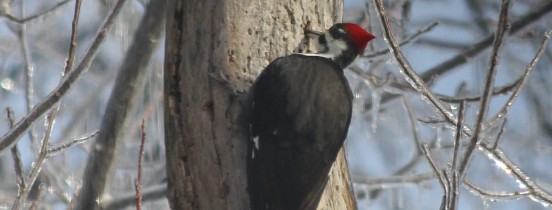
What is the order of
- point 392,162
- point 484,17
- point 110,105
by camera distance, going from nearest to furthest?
point 110,105 → point 484,17 → point 392,162

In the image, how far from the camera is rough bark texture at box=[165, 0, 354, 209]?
8.13ft

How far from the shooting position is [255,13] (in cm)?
266

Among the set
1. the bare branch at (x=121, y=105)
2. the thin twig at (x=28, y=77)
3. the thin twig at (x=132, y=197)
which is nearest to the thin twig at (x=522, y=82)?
the thin twig at (x=28, y=77)

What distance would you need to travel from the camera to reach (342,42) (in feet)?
9.25

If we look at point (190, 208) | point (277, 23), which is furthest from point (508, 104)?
point (190, 208)

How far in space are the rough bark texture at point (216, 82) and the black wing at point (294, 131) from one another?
0.06 meters

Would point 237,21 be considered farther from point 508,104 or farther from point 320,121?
point 508,104

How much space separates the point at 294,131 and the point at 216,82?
0.24 m

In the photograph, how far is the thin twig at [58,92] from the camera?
2.50 meters

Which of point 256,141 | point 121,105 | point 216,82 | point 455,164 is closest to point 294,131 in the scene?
point 256,141

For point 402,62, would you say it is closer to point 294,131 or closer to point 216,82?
point 294,131

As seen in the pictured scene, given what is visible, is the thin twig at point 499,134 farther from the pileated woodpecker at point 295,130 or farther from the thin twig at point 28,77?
the thin twig at point 28,77

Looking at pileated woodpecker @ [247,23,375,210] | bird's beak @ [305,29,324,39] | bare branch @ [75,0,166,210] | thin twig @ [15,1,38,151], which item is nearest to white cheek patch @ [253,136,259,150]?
pileated woodpecker @ [247,23,375,210]

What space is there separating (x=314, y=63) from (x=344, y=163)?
287 millimetres
